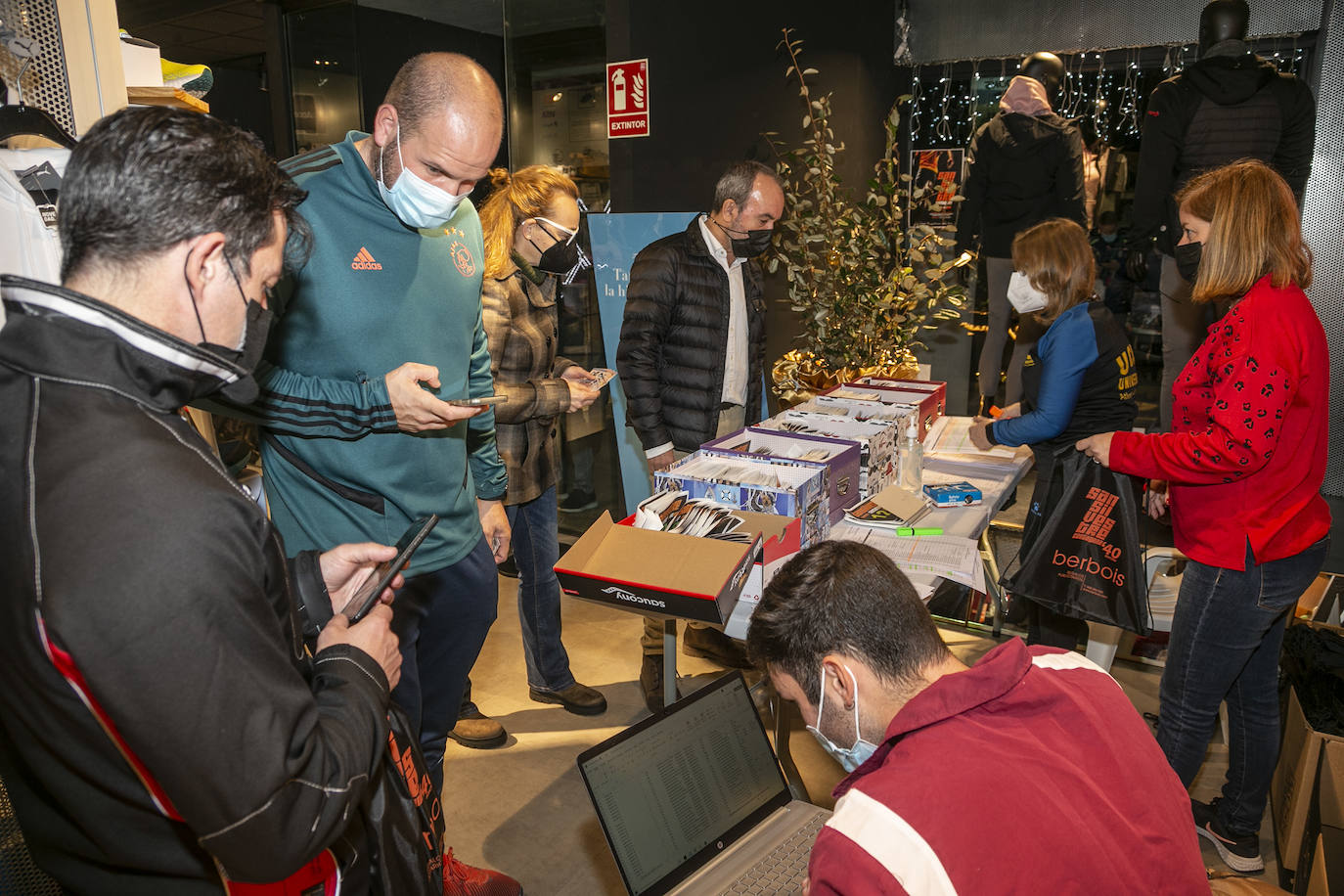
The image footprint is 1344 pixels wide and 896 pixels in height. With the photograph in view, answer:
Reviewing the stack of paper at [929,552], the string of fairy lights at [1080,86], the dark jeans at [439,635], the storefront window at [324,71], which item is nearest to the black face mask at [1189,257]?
the stack of paper at [929,552]

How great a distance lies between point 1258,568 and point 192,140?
2.29m

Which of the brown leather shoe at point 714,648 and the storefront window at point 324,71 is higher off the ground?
the storefront window at point 324,71

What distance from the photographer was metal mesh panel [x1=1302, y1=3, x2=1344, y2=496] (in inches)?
183

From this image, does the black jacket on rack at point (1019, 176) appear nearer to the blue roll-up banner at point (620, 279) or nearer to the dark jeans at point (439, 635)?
the blue roll-up banner at point (620, 279)

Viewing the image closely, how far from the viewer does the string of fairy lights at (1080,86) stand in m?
4.98

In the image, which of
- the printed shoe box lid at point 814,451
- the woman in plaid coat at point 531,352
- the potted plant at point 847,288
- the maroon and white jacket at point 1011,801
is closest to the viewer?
the maroon and white jacket at point 1011,801

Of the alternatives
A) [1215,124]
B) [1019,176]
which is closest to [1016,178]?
[1019,176]

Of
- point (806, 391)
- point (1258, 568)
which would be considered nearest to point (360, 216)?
point (1258, 568)

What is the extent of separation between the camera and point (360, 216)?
1.75 meters

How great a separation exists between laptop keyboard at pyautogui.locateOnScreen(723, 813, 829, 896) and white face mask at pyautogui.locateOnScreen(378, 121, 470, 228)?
1.37 m

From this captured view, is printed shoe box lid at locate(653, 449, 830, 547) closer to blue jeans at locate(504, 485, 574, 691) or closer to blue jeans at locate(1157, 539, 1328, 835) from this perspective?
blue jeans at locate(504, 485, 574, 691)

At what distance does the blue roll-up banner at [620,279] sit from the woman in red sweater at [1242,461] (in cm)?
243

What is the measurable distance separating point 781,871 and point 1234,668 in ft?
4.50

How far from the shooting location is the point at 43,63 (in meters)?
1.63
